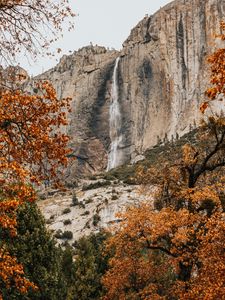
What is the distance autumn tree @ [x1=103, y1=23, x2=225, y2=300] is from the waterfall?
7092 cm

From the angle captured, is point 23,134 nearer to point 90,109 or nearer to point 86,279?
point 86,279

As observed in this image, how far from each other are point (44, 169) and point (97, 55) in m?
107

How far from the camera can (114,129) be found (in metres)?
97.6

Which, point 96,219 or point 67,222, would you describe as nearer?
point 96,219

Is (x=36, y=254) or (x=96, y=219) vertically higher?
(x=36, y=254)

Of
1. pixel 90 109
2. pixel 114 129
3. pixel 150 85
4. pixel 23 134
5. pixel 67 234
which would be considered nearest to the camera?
pixel 23 134

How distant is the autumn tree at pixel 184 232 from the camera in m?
15.2

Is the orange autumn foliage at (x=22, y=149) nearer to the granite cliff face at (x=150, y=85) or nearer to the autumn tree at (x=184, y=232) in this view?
the autumn tree at (x=184, y=232)

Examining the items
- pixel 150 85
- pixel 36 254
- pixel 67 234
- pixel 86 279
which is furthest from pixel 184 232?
pixel 150 85

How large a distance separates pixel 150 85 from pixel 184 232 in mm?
80310

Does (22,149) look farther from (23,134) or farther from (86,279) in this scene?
(86,279)

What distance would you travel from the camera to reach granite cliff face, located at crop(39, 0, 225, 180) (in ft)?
286

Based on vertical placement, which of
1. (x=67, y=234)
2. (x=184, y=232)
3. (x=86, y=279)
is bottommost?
(x=67, y=234)

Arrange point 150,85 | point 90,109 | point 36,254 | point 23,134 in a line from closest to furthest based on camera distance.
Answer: point 23,134 < point 36,254 < point 150,85 < point 90,109
